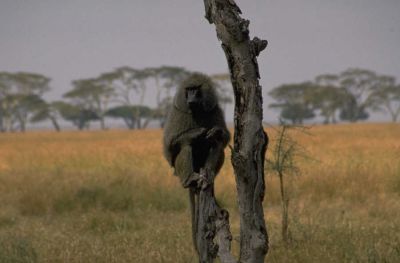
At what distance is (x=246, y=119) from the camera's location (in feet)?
12.3

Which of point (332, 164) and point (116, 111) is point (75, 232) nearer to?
point (332, 164)

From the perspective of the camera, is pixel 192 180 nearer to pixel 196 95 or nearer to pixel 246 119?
pixel 196 95

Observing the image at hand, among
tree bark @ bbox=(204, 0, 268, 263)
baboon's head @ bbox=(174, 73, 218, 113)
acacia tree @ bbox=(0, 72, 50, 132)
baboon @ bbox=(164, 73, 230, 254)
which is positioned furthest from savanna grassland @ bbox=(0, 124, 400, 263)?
acacia tree @ bbox=(0, 72, 50, 132)

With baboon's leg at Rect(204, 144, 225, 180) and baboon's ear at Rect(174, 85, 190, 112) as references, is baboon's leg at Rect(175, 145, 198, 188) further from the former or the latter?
baboon's ear at Rect(174, 85, 190, 112)

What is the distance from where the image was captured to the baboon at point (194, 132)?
481 centimetres

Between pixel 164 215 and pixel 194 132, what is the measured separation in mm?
4940

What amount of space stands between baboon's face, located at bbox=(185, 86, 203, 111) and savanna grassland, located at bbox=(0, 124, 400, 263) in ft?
5.94

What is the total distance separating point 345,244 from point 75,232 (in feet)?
13.1

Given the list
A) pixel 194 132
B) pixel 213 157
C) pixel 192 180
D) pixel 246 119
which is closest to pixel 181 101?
pixel 194 132

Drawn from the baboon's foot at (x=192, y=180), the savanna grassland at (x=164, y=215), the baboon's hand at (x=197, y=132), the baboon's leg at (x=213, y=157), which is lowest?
the savanna grassland at (x=164, y=215)

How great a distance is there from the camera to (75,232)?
8312 mm

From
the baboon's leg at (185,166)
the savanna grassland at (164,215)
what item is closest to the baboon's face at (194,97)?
the baboon's leg at (185,166)

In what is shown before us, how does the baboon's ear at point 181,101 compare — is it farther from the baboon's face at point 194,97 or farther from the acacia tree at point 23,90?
the acacia tree at point 23,90

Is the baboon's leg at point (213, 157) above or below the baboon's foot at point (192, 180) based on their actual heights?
above
